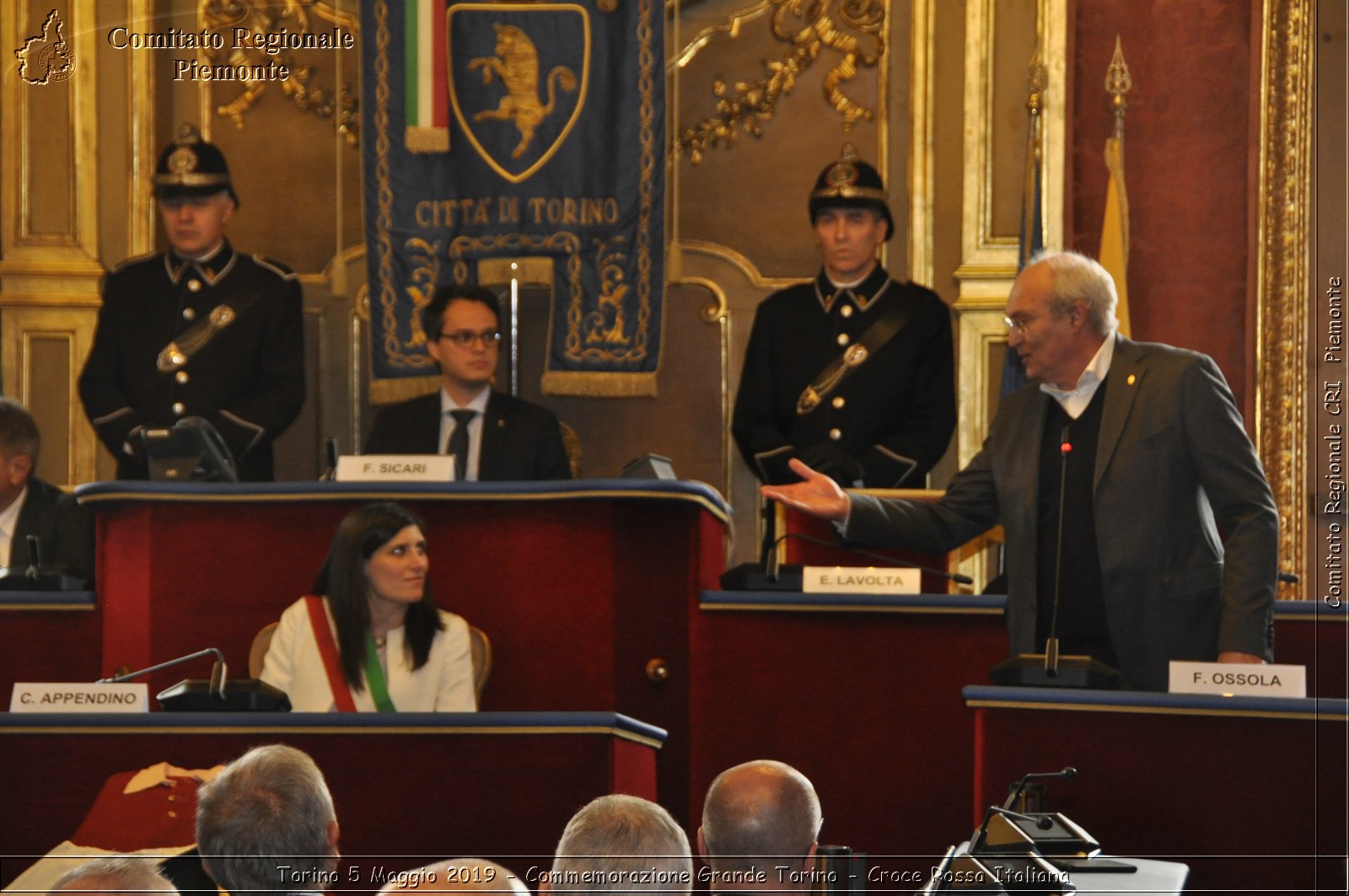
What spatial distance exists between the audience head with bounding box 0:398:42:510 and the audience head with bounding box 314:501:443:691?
130 centimetres

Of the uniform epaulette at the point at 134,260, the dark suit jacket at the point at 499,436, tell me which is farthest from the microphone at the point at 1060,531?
the uniform epaulette at the point at 134,260

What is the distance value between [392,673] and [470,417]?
1241 mm

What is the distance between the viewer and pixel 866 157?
287 inches

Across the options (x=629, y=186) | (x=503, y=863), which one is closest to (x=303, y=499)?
(x=503, y=863)

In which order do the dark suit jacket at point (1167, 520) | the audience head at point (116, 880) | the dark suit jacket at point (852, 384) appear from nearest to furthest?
the audience head at point (116, 880)
the dark suit jacket at point (1167, 520)
the dark suit jacket at point (852, 384)

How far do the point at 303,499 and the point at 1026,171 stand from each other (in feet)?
9.31

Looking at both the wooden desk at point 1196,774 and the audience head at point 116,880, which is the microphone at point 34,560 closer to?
the wooden desk at point 1196,774

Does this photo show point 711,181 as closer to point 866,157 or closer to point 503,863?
point 866,157

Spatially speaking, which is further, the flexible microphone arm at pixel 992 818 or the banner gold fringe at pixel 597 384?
the banner gold fringe at pixel 597 384

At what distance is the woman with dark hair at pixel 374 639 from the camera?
4699 millimetres

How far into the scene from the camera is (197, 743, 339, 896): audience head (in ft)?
9.27

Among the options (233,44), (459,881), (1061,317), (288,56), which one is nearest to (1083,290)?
(1061,317)

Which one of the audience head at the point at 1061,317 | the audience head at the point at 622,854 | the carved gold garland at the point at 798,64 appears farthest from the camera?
the carved gold garland at the point at 798,64

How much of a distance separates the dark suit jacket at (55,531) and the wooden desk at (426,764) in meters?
1.38
